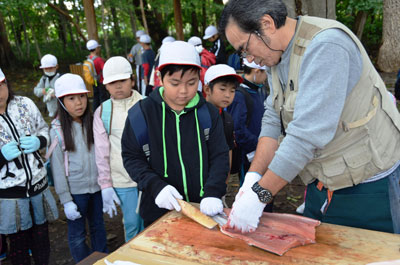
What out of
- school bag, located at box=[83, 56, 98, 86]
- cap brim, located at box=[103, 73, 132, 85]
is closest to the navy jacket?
cap brim, located at box=[103, 73, 132, 85]

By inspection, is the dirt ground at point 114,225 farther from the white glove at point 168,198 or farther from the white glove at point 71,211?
the white glove at point 168,198

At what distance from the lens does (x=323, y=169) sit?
65.2 inches

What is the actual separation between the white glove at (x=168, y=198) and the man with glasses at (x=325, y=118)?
391mm

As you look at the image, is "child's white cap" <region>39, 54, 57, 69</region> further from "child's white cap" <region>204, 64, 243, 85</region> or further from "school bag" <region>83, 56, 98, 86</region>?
"child's white cap" <region>204, 64, 243, 85</region>

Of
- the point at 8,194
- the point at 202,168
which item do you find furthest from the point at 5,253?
the point at 202,168

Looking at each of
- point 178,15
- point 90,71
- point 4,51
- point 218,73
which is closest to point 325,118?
point 218,73

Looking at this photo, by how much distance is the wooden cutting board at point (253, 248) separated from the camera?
1410 millimetres

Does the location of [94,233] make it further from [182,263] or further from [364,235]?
[364,235]

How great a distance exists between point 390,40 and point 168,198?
9.04 m

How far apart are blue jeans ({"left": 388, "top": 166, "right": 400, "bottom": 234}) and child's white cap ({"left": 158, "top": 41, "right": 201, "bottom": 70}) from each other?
1.26m

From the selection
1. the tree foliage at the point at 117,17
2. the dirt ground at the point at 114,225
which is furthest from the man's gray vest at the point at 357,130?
the tree foliage at the point at 117,17

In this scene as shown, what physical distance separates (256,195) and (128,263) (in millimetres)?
649

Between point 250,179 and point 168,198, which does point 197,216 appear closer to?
point 168,198

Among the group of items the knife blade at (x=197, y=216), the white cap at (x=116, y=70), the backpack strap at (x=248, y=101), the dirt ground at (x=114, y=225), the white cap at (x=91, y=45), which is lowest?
the dirt ground at (x=114, y=225)
